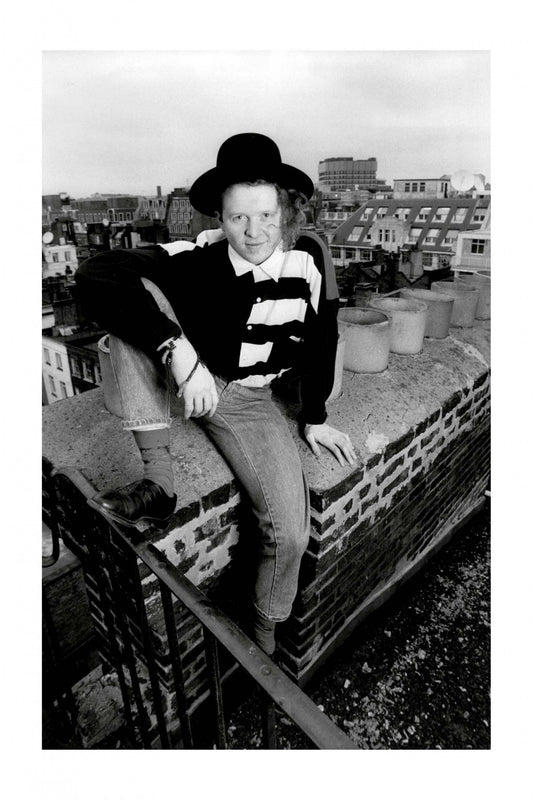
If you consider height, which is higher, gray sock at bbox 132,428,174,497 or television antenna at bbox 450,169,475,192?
television antenna at bbox 450,169,475,192

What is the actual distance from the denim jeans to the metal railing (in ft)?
1.07

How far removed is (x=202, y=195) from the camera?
5.68ft

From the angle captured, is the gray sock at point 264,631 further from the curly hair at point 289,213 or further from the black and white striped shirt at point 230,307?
the curly hair at point 289,213

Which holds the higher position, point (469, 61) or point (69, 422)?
point (469, 61)

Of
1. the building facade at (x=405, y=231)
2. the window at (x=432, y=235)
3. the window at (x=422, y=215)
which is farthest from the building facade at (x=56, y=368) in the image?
the window at (x=432, y=235)

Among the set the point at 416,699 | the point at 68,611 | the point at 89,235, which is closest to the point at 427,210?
the point at 89,235

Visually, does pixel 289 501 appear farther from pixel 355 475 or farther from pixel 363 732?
pixel 363 732

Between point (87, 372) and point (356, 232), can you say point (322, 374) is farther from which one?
point (356, 232)

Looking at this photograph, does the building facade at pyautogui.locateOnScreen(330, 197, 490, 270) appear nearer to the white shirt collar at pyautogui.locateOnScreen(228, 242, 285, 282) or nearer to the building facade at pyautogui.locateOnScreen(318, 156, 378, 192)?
the building facade at pyautogui.locateOnScreen(318, 156, 378, 192)

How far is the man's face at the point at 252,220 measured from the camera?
5.43 feet

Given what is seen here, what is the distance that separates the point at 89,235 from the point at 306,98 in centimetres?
1603

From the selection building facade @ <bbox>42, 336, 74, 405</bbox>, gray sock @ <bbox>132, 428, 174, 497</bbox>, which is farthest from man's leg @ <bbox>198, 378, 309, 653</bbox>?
building facade @ <bbox>42, 336, 74, 405</bbox>

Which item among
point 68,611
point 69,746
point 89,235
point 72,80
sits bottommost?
point 68,611

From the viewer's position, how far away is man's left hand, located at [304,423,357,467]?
203cm
